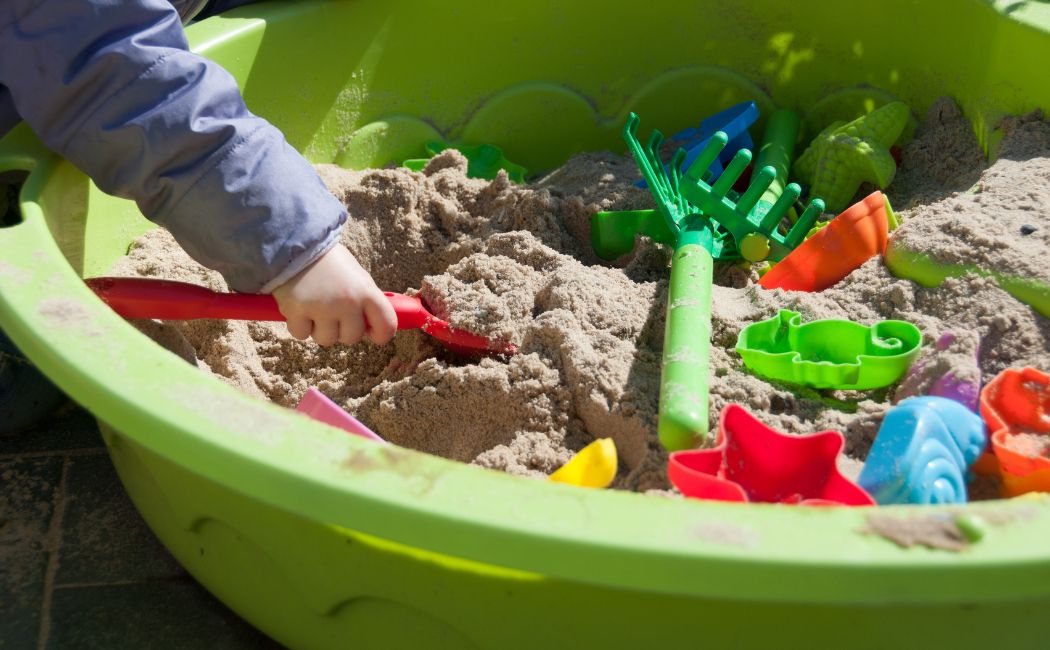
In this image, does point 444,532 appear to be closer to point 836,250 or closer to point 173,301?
point 173,301

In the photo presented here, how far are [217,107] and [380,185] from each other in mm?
346

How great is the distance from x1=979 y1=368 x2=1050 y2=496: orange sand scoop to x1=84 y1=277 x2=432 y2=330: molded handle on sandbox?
64 cm

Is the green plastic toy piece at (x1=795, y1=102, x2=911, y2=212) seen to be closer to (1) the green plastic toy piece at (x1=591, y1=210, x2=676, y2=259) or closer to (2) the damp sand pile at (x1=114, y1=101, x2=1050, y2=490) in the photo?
(2) the damp sand pile at (x1=114, y1=101, x2=1050, y2=490)

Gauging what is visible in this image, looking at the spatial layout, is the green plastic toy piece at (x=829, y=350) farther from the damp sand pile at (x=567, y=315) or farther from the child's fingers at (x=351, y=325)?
the child's fingers at (x=351, y=325)

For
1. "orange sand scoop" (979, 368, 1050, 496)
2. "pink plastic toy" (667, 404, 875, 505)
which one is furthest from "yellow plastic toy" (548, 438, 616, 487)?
"orange sand scoop" (979, 368, 1050, 496)

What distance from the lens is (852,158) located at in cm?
129

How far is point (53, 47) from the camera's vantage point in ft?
3.12

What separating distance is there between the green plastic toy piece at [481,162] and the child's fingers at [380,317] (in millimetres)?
443

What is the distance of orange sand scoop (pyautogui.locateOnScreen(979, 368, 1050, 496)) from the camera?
0.76 m

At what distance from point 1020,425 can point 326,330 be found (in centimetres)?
61

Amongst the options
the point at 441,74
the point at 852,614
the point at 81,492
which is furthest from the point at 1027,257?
the point at 81,492

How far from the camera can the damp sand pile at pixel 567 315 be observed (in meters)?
0.93

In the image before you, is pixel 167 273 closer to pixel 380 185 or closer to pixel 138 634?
pixel 380 185

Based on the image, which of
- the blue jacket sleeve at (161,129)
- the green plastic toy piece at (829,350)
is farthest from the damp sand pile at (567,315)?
the blue jacket sleeve at (161,129)
